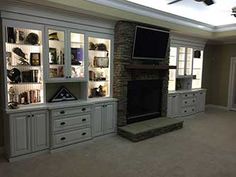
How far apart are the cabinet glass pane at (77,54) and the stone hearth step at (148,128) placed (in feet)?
5.37

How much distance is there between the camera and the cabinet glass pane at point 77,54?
417 cm

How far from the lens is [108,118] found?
4590mm

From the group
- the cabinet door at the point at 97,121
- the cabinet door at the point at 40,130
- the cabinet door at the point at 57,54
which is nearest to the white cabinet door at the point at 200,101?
the cabinet door at the point at 97,121

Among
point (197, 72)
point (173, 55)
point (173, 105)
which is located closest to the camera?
point (173, 105)

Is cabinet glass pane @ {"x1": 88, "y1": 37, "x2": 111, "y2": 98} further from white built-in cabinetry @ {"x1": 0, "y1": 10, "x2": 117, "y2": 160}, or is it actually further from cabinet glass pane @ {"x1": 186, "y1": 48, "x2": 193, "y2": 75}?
cabinet glass pane @ {"x1": 186, "y1": 48, "x2": 193, "y2": 75}

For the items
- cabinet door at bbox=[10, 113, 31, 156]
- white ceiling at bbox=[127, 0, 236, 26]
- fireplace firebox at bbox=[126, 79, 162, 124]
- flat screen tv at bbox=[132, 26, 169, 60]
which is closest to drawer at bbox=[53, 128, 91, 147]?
cabinet door at bbox=[10, 113, 31, 156]

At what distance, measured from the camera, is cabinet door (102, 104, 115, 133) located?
4.52 m

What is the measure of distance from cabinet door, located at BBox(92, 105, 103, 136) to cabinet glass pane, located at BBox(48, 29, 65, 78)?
1.06 metres

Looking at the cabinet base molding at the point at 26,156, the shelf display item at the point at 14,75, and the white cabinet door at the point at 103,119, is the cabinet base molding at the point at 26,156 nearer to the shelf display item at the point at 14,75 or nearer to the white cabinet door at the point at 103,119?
the white cabinet door at the point at 103,119

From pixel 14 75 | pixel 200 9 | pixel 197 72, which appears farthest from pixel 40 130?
pixel 197 72

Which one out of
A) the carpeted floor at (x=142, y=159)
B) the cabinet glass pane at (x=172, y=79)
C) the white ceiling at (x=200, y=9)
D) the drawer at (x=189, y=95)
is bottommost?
the carpeted floor at (x=142, y=159)

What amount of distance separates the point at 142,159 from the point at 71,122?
1.55 meters

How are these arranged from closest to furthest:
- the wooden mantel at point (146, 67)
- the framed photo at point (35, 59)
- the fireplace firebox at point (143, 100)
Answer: the framed photo at point (35, 59)
the wooden mantel at point (146, 67)
the fireplace firebox at point (143, 100)

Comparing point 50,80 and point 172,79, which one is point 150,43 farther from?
point 50,80
